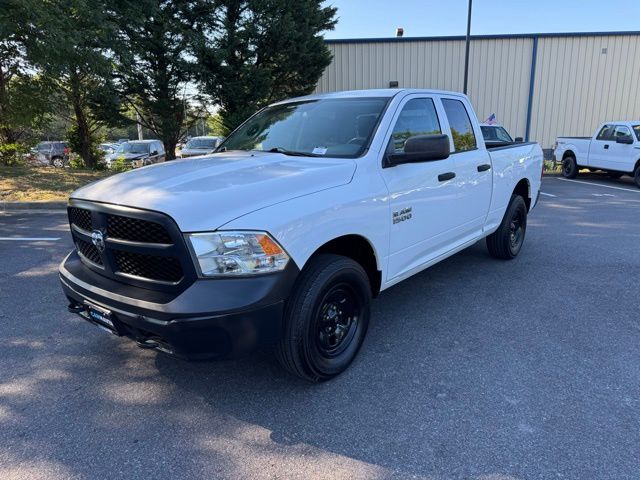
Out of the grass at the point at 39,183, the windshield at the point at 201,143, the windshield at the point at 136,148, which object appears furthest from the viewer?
the windshield at the point at 136,148

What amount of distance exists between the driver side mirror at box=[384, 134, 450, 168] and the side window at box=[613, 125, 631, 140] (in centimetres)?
1319

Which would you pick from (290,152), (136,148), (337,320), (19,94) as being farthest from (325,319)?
(136,148)

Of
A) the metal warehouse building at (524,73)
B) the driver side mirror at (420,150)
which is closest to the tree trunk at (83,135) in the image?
the metal warehouse building at (524,73)

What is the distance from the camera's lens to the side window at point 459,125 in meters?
4.41

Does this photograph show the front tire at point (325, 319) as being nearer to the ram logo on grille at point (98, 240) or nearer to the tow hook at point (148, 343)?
the tow hook at point (148, 343)

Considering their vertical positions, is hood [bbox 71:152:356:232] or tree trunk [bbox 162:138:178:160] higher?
hood [bbox 71:152:356:232]

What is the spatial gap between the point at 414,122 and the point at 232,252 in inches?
85.0

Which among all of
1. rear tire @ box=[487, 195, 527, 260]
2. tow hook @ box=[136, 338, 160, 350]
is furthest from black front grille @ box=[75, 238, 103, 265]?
rear tire @ box=[487, 195, 527, 260]

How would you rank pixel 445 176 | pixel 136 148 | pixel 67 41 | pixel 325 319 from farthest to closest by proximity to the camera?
pixel 136 148
pixel 67 41
pixel 445 176
pixel 325 319

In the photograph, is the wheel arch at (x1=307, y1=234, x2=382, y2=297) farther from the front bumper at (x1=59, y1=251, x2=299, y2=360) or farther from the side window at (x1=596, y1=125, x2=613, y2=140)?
the side window at (x1=596, y1=125, x2=613, y2=140)

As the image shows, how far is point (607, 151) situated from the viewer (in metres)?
14.3

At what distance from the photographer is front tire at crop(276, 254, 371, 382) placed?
2.70m

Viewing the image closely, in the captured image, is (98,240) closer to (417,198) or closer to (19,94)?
(417,198)

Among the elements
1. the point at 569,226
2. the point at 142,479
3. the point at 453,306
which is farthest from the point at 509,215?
the point at 142,479
